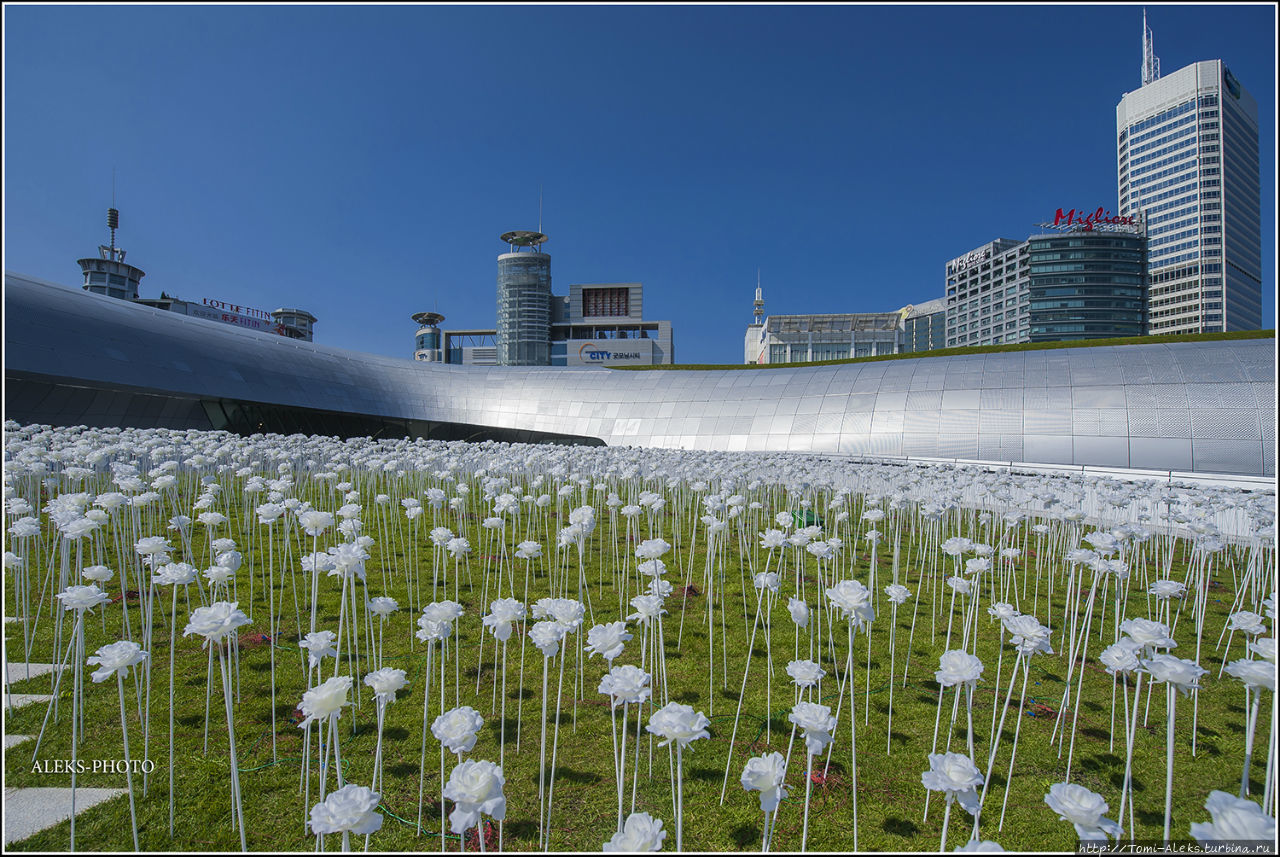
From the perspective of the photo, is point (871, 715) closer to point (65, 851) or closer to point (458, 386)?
point (65, 851)

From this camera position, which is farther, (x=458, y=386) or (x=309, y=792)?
(x=458, y=386)

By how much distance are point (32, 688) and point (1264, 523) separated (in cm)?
1449

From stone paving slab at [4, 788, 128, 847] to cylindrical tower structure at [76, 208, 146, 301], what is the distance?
398 feet

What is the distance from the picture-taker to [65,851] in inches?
127

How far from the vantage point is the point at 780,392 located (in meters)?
30.7

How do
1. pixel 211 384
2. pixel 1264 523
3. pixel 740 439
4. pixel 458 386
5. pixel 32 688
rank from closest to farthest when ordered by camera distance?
pixel 32 688
pixel 1264 523
pixel 211 384
pixel 740 439
pixel 458 386

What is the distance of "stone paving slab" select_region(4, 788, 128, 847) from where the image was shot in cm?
339

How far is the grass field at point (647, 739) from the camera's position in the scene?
3.56m

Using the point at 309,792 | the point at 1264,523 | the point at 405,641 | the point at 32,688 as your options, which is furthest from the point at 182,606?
the point at 1264,523

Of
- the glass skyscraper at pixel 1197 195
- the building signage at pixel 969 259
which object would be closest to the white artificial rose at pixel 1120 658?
the building signage at pixel 969 259

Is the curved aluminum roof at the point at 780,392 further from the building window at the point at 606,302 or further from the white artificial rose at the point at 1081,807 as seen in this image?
the building window at the point at 606,302

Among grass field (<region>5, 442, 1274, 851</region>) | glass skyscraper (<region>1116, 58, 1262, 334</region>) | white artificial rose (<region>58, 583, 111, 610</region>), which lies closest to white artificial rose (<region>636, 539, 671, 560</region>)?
grass field (<region>5, 442, 1274, 851</region>)
